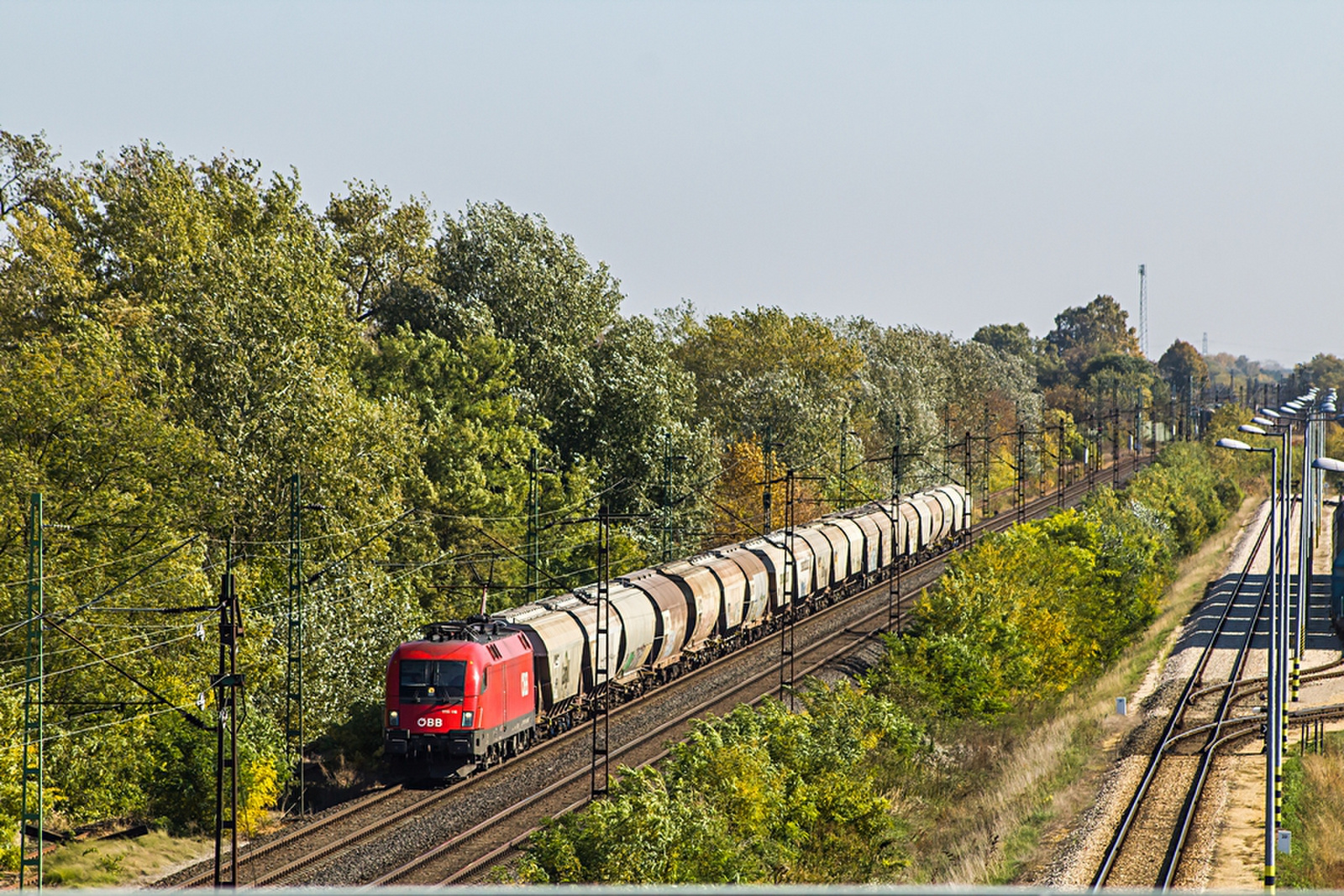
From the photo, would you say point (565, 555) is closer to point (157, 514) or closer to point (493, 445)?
point (493, 445)

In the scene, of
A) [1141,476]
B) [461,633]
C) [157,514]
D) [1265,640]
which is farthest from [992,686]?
[1141,476]

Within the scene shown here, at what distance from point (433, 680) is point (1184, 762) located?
20656mm

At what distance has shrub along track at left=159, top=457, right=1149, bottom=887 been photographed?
83.6 feet

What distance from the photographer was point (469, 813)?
29.0 m

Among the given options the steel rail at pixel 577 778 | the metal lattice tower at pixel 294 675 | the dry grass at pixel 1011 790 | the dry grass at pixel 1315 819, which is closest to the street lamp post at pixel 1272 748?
the dry grass at pixel 1315 819

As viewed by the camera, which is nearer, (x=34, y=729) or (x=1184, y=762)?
(x=34, y=729)

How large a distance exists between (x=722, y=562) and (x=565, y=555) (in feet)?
33.2

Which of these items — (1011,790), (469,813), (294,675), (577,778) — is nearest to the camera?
(469,813)

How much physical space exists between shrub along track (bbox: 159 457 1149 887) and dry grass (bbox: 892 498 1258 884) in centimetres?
664

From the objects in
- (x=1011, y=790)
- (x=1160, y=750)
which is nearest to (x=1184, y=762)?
(x=1160, y=750)

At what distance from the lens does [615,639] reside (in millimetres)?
37062

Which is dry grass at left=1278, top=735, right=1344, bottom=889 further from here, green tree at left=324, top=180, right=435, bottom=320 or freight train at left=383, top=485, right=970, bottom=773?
green tree at left=324, top=180, right=435, bottom=320

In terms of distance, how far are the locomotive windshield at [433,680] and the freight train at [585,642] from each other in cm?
3

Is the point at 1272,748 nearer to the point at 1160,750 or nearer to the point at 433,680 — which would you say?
the point at 1160,750
